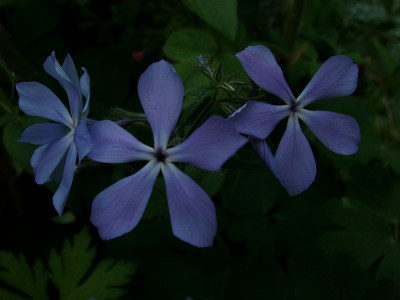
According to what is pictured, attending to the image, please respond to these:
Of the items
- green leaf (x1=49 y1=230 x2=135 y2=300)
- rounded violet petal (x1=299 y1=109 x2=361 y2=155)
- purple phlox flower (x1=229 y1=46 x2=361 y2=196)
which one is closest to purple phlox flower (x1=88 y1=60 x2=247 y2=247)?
purple phlox flower (x1=229 y1=46 x2=361 y2=196)

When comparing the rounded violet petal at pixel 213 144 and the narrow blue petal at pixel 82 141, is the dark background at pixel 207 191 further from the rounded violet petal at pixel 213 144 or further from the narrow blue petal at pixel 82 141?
the rounded violet petal at pixel 213 144

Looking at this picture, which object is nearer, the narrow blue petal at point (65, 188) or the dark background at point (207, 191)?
the narrow blue petal at point (65, 188)

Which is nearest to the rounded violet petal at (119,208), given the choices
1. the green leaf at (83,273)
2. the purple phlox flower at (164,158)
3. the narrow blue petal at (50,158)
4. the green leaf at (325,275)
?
the purple phlox flower at (164,158)

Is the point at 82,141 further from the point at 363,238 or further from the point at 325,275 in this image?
the point at 363,238

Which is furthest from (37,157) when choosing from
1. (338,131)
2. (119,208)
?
(338,131)

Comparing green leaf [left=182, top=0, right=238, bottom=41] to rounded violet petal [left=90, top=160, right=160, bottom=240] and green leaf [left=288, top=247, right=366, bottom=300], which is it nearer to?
rounded violet petal [left=90, top=160, right=160, bottom=240]

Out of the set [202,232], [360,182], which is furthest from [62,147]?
[360,182]
